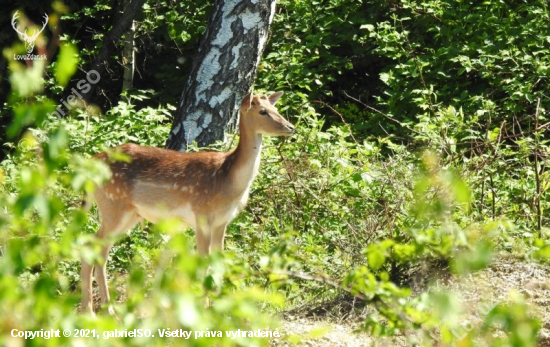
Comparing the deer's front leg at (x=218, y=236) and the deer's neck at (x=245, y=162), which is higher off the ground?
the deer's neck at (x=245, y=162)

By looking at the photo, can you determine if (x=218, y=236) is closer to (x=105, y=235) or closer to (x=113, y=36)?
(x=105, y=235)

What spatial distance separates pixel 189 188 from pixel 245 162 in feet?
1.56

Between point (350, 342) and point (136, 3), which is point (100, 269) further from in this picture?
point (136, 3)

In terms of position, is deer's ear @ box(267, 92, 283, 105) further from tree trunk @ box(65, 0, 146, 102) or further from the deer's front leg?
tree trunk @ box(65, 0, 146, 102)

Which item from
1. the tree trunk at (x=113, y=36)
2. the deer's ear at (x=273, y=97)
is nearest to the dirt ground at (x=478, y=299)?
the deer's ear at (x=273, y=97)

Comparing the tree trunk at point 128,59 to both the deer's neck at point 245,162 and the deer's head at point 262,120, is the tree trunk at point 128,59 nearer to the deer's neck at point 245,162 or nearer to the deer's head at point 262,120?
the deer's head at point 262,120

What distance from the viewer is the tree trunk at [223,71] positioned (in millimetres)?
8633

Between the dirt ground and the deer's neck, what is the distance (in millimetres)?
1159

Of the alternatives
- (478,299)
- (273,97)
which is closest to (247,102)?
(273,97)

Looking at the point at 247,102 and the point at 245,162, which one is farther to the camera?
the point at 247,102

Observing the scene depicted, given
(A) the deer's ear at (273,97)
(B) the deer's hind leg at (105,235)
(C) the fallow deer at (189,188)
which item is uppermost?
(A) the deer's ear at (273,97)

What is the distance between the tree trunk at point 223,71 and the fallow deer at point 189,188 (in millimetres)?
1540

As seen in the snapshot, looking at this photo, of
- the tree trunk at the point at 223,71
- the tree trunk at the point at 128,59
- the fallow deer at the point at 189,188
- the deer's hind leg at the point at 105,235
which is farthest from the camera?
the tree trunk at the point at 128,59

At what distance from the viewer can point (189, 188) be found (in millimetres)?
6945
